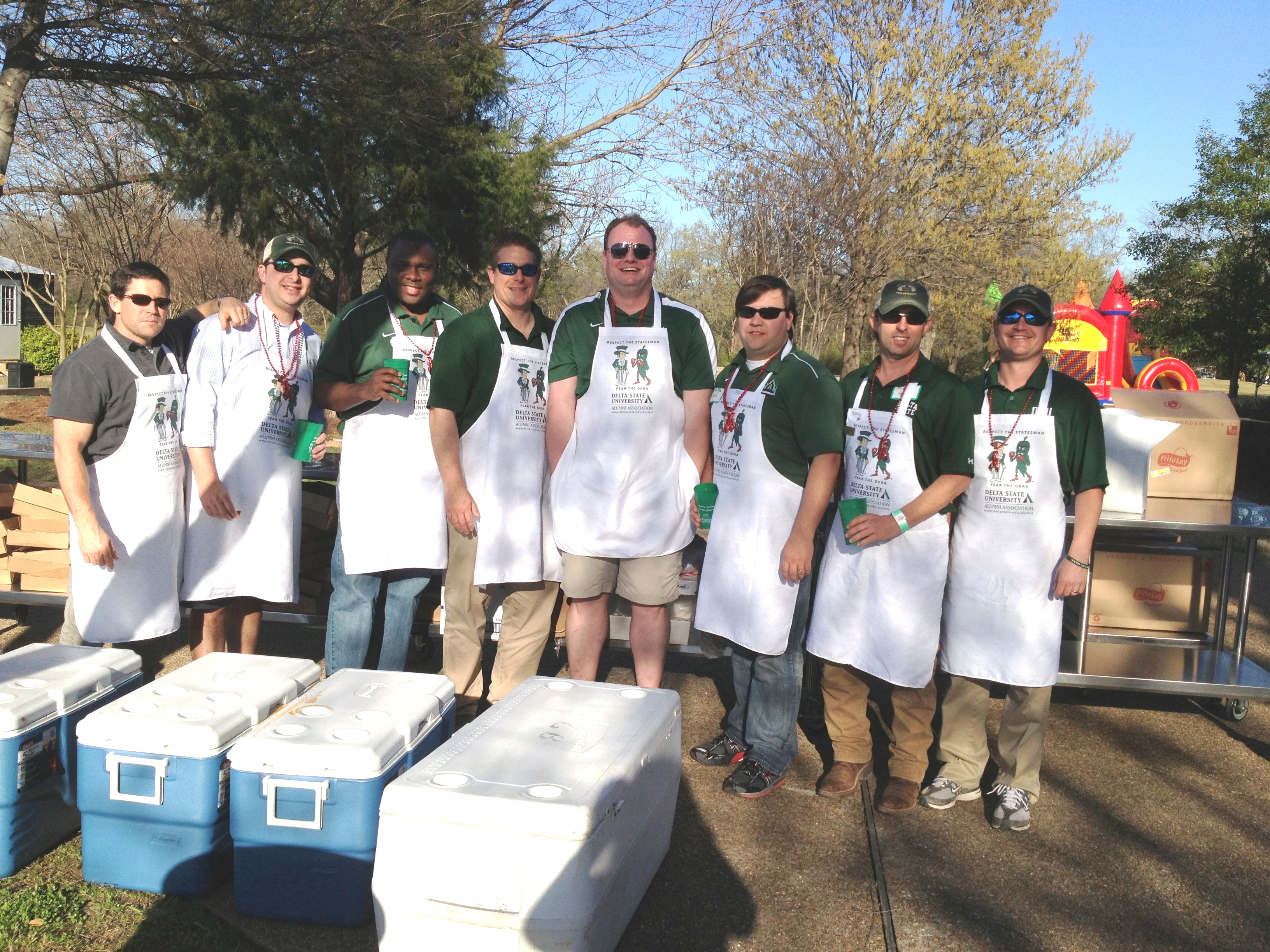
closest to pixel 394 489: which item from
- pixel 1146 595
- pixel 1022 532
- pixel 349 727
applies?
pixel 349 727

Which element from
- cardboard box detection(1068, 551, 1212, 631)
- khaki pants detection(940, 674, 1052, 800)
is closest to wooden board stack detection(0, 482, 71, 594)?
khaki pants detection(940, 674, 1052, 800)

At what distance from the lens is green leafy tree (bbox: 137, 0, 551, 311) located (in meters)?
8.99

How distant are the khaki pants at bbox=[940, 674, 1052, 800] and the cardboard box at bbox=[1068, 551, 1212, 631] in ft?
3.92

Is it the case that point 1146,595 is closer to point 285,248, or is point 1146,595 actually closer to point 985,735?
point 985,735

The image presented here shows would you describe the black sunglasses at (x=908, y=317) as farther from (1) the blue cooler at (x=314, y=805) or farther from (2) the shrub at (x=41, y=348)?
(2) the shrub at (x=41, y=348)

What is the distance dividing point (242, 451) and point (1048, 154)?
2002 cm

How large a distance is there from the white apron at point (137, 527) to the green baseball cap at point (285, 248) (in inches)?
22.3

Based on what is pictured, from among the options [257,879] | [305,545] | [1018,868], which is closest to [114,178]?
[305,545]

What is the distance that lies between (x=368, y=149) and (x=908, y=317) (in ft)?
29.3

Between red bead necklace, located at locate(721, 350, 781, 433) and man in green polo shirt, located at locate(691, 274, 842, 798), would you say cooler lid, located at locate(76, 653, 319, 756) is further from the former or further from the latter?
red bead necklace, located at locate(721, 350, 781, 433)

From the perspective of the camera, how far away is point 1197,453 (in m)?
4.66

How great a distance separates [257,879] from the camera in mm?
2838

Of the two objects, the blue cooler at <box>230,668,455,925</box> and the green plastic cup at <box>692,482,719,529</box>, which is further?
the green plastic cup at <box>692,482,719,529</box>

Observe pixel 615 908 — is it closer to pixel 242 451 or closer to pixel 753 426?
pixel 753 426
